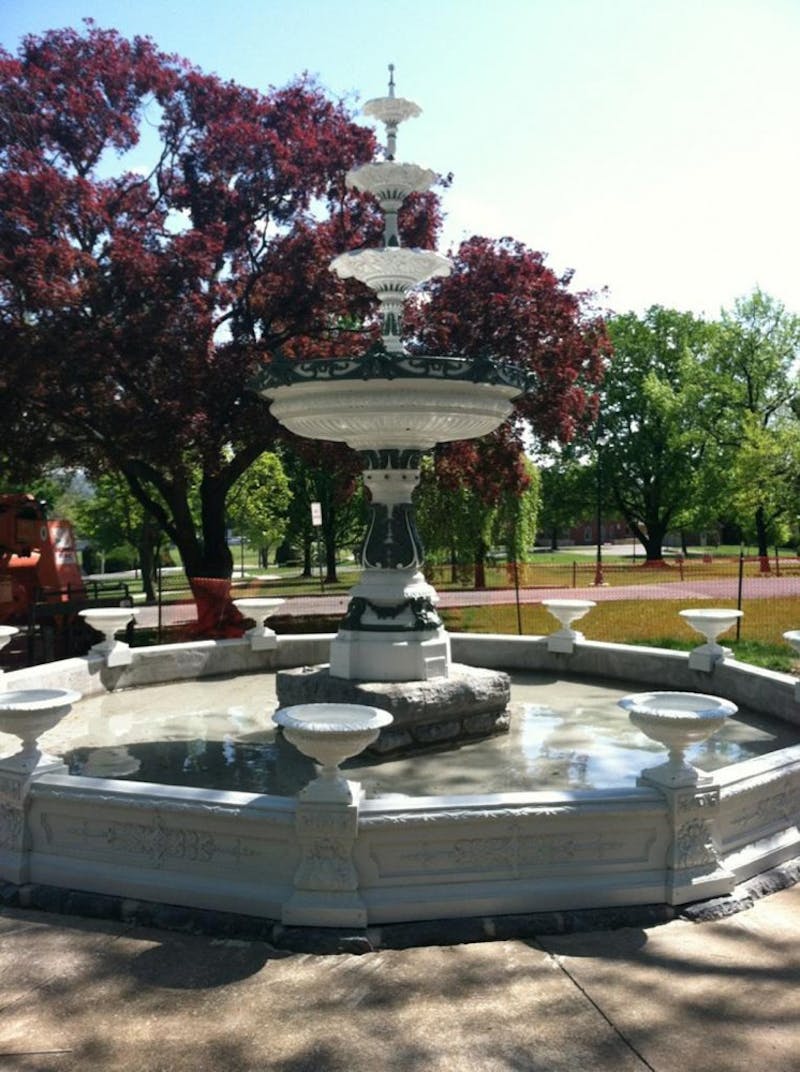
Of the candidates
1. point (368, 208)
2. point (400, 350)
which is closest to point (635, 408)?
point (368, 208)

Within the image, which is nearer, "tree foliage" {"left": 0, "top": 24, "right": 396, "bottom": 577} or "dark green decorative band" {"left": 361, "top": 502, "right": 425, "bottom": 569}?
"dark green decorative band" {"left": 361, "top": 502, "right": 425, "bottom": 569}

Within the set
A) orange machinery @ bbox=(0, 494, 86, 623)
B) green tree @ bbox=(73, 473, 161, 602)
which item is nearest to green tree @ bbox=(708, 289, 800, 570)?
green tree @ bbox=(73, 473, 161, 602)

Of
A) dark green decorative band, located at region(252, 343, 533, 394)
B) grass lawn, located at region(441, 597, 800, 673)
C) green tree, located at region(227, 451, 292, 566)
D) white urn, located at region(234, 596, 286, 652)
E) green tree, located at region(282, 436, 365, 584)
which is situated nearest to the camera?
dark green decorative band, located at region(252, 343, 533, 394)

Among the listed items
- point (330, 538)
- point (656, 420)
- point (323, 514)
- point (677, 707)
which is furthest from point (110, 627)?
point (656, 420)

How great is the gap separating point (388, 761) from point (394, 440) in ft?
9.90

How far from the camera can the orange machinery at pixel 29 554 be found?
54.4 ft

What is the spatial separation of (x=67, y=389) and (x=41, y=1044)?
41.9ft

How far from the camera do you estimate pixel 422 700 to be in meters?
7.55

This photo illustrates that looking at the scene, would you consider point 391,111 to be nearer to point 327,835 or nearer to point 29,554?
point 327,835

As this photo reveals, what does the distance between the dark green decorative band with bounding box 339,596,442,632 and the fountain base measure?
0.52 m

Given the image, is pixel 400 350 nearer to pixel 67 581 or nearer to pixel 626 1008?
pixel 626 1008

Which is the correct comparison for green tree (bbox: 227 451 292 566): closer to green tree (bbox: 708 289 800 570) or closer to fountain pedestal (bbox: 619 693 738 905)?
green tree (bbox: 708 289 800 570)

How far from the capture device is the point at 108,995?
3850mm

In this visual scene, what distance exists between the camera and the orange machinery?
54.4 ft
